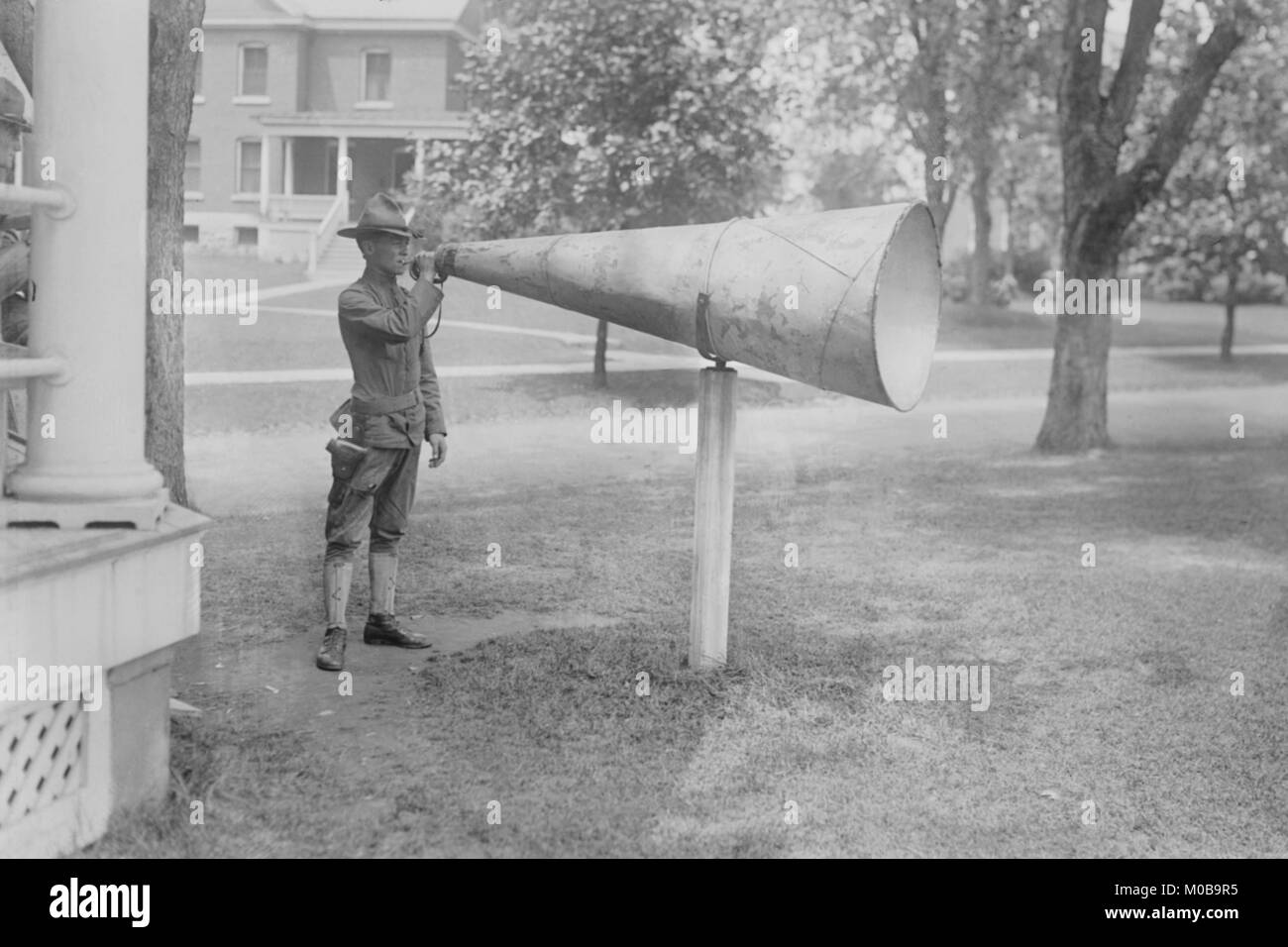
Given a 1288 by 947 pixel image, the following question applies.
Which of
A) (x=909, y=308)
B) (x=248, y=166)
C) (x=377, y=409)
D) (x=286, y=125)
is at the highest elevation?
(x=286, y=125)

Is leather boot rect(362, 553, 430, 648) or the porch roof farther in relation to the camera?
the porch roof

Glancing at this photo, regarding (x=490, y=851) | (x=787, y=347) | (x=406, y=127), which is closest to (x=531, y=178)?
(x=406, y=127)

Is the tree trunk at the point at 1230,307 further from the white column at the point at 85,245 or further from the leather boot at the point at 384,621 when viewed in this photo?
the white column at the point at 85,245

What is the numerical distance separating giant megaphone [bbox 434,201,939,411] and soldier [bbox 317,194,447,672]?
212 mm

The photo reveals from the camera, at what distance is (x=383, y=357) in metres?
5.93

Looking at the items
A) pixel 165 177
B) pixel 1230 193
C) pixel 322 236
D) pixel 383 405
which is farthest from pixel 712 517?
pixel 1230 193

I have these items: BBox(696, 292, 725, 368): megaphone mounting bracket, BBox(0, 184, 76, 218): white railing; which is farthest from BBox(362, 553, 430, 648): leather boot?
BBox(0, 184, 76, 218): white railing

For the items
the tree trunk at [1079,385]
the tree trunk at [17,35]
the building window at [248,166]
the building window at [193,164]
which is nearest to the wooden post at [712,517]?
the tree trunk at [17,35]

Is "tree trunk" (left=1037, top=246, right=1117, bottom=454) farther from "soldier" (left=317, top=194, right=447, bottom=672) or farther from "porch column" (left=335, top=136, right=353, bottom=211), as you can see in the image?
"soldier" (left=317, top=194, right=447, bottom=672)

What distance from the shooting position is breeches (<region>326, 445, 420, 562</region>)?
591cm

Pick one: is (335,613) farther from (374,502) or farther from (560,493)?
(560,493)

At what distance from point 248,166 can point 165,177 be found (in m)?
1.58

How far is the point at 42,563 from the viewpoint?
380 centimetres
